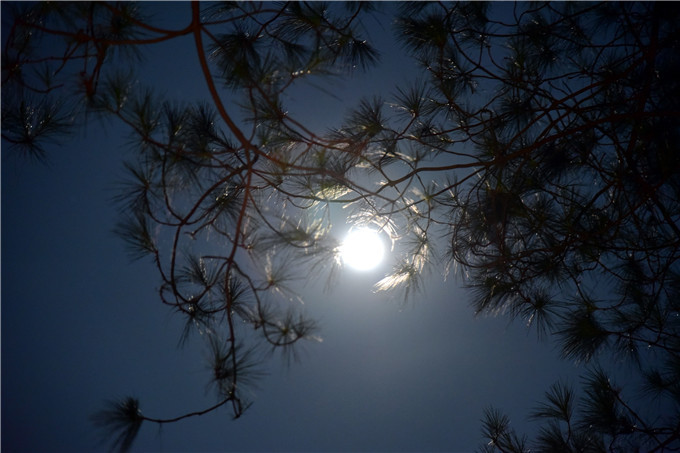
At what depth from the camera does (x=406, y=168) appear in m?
1.62

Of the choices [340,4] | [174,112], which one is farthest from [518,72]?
[174,112]

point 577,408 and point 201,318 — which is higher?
point 201,318

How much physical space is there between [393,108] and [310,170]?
461 mm

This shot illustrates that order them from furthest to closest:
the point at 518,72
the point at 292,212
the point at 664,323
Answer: the point at 518,72, the point at 664,323, the point at 292,212

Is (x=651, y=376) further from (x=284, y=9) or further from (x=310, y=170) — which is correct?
(x=284, y=9)

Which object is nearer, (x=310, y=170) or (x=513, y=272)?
(x=310, y=170)

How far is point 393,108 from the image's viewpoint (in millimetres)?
1403

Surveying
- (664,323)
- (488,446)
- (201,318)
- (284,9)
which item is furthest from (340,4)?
(488,446)

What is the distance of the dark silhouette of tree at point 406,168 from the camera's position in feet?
3.40

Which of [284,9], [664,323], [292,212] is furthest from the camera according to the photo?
[664,323]

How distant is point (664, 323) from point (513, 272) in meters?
0.43

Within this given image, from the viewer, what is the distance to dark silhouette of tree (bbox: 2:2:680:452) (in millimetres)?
1037

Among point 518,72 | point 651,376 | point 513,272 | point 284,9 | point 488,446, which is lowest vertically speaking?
point 488,446

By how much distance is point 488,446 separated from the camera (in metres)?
1.52
